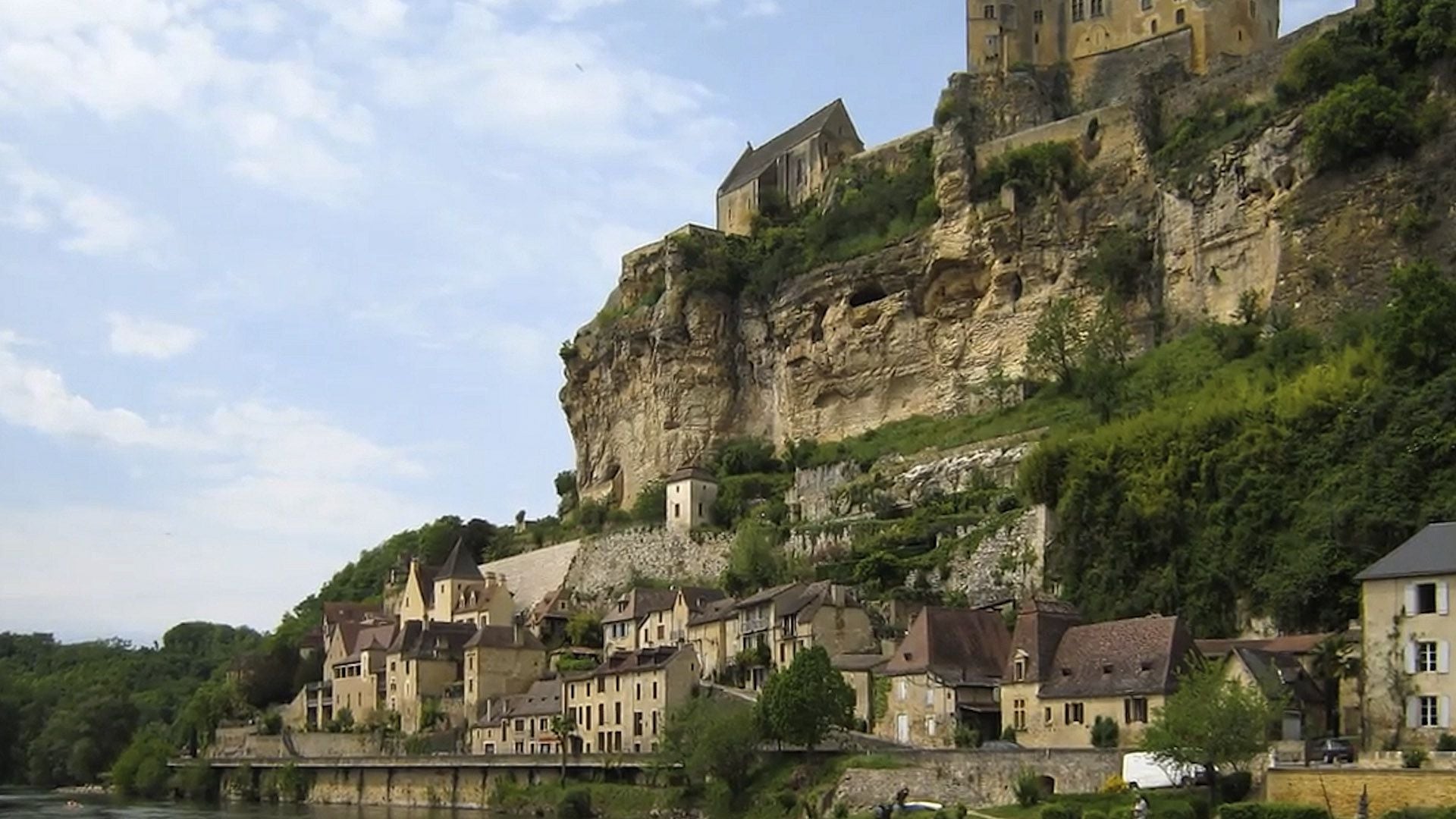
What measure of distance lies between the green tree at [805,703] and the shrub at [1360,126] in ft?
102

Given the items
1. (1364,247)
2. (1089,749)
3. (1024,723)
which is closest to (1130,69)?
(1364,247)

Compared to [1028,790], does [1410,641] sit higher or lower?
higher

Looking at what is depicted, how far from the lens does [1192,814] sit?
40.8m

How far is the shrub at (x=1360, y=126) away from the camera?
69.6 meters

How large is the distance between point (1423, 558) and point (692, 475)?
1815 inches

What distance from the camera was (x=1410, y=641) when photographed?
45.2 meters

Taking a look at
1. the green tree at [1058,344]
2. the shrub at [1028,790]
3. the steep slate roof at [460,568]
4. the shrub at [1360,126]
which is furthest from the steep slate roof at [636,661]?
the shrub at [1360,126]

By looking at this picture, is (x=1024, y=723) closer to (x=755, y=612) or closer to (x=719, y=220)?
(x=755, y=612)

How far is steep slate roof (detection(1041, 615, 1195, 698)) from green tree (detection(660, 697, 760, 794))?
30.3ft

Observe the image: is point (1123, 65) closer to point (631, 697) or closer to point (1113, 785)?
point (631, 697)

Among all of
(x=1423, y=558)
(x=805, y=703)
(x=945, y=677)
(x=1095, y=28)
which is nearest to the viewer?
(x=1423, y=558)

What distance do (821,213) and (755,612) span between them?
36.6 metres

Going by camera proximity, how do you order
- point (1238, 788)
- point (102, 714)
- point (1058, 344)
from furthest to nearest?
1. point (102, 714)
2. point (1058, 344)
3. point (1238, 788)

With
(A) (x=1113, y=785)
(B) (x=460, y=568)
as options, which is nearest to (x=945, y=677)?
(A) (x=1113, y=785)
